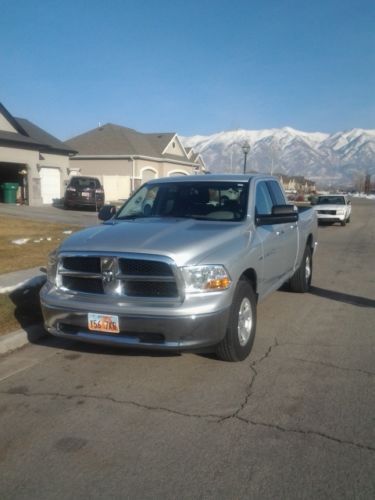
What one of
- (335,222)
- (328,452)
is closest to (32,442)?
(328,452)

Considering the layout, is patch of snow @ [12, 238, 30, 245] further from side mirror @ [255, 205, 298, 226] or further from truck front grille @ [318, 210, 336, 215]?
truck front grille @ [318, 210, 336, 215]

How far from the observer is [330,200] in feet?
83.1

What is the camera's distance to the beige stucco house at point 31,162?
2456 centimetres

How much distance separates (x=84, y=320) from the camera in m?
4.26

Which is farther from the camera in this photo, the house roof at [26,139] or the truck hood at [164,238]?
the house roof at [26,139]

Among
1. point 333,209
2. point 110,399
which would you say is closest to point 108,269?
point 110,399

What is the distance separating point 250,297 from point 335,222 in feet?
71.7

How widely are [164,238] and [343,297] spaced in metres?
4.40

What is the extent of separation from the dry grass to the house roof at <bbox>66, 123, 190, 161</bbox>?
18.5 m

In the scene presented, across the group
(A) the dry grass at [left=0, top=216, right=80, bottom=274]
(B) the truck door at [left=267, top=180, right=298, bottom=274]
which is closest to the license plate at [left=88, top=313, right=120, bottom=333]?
(B) the truck door at [left=267, top=180, right=298, bottom=274]

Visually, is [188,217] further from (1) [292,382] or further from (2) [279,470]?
(2) [279,470]

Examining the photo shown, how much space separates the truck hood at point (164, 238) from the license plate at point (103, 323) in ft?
1.88

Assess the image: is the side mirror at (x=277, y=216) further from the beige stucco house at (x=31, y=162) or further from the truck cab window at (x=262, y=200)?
the beige stucco house at (x=31, y=162)

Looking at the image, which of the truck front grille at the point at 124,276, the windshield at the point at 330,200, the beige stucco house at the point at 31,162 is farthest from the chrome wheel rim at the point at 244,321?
the beige stucco house at the point at 31,162
